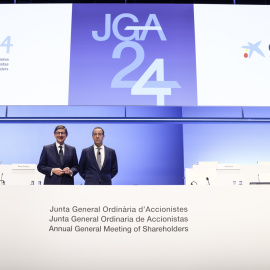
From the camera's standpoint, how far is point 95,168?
2.97m

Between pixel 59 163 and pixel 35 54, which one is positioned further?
pixel 35 54

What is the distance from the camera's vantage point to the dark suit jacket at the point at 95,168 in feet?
9.67

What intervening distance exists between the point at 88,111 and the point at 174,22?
381 centimetres

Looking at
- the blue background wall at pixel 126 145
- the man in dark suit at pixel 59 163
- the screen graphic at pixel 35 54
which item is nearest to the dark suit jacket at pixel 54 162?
the man in dark suit at pixel 59 163

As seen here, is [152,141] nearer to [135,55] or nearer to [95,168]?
[135,55]

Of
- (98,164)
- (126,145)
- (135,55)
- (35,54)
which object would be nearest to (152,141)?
(126,145)

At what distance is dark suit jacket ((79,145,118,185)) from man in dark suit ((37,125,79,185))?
9cm

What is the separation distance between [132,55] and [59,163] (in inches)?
53.8

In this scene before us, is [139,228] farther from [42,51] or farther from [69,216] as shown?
[42,51]

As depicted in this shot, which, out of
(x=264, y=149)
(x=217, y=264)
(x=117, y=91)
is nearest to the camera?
(x=217, y=264)

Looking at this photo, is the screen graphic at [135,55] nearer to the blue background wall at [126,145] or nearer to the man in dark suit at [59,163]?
the man in dark suit at [59,163]

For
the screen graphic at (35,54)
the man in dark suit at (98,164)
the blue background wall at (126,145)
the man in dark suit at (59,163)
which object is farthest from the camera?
the blue background wall at (126,145)

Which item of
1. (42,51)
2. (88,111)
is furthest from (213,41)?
(88,111)

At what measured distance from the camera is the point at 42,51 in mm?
3252
